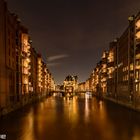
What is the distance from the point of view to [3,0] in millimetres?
57406

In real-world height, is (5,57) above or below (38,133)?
above

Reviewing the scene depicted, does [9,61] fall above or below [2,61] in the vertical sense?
above

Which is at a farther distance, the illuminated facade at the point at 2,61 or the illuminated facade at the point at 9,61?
the illuminated facade at the point at 9,61

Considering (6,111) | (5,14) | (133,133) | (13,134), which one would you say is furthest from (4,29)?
(133,133)

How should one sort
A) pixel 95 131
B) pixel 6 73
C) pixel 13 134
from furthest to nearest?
pixel 6 73
pixel 95 131
pixel 13 134

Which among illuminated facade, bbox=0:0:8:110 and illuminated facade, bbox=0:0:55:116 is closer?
illuminated facade, bbox=0:0:8:110

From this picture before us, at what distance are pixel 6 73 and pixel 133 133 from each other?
114ft

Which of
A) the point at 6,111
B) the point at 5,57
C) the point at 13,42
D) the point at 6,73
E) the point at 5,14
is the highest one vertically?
the point at 5,14

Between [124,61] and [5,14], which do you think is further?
[124,61]

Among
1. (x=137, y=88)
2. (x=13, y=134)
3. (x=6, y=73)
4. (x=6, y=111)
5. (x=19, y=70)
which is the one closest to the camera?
(x=13, y=134)

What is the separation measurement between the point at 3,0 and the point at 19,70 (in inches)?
1000

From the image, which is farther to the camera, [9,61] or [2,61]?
[9,61]

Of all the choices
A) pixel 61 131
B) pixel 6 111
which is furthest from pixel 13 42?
pixel 61 131

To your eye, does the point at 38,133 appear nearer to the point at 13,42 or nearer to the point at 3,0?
the point at 3,0
